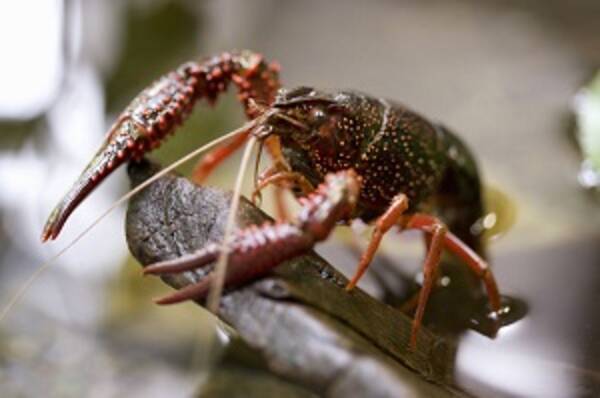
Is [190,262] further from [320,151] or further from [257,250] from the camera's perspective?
[320,151]

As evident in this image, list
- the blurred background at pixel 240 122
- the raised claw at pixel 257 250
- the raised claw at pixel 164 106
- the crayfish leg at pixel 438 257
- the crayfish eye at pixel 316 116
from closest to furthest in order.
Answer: the raised claw at pixel 257 250, the raised claw at pixel 164 106, the crayfish leg at pixel 438 257, the crayfish eye at pixel 316 116, the blurred background at pixel 240 122

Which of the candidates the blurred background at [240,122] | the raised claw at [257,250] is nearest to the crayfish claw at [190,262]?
the raised claw at [257,250]

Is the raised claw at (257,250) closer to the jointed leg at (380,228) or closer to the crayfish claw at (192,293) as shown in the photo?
the crayfish claw at (192,293)

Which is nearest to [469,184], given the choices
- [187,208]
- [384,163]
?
[384,163]

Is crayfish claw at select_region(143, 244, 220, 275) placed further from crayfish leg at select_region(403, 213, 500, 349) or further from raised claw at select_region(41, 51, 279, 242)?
crayfish leg at select_region(403, 213, 500, 349)

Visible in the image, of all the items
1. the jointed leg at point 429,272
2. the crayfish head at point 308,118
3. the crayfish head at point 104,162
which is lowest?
the crayfish head at point 104,162

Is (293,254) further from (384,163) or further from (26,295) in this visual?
(26,295)

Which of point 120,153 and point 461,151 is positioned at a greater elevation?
point 461,151
